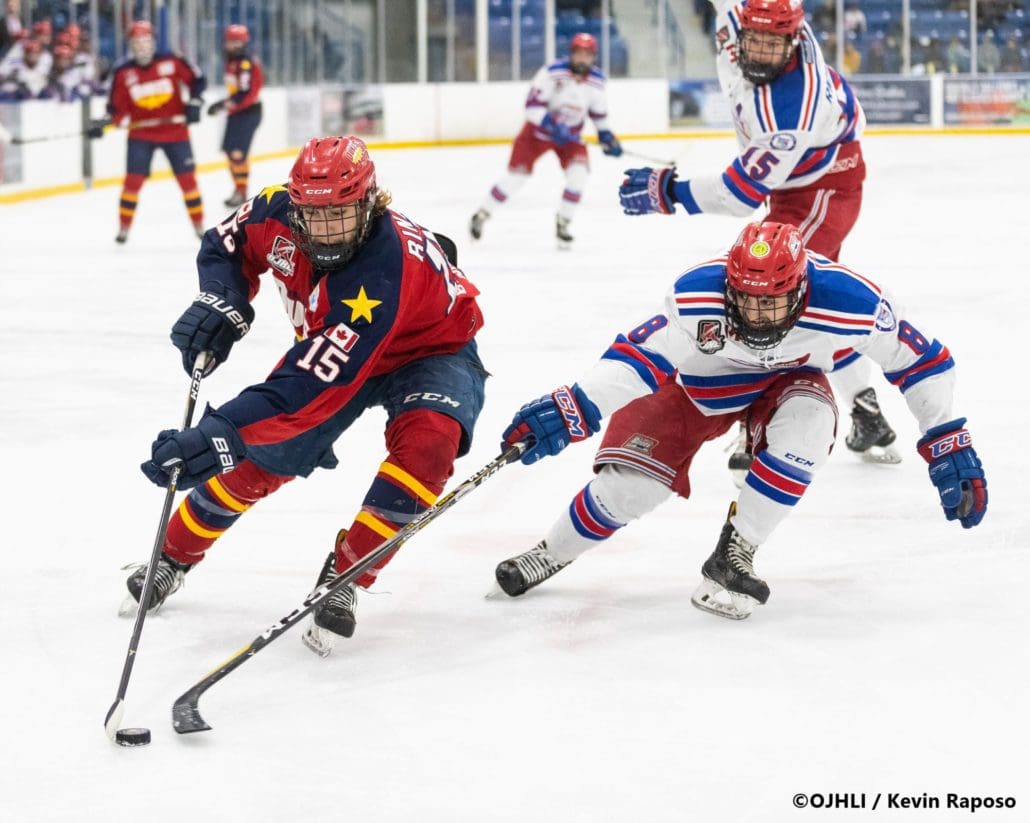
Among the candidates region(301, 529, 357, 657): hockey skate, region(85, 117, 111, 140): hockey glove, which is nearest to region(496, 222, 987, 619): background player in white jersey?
region(301, 529, 357, 657): hockey skate

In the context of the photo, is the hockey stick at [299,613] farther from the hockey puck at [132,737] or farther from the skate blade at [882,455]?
the skate blade at [882,455]

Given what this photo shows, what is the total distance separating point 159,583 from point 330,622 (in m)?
0.41

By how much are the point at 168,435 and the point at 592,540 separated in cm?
88

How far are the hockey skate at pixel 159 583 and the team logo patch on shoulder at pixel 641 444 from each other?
85 cm

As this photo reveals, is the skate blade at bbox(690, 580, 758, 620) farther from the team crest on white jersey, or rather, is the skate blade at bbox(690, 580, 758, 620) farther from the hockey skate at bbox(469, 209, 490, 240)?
the hockey skate at bbox(469, 209, 490, 240)

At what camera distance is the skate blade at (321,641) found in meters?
2.66

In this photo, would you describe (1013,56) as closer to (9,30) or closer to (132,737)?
(9,30)

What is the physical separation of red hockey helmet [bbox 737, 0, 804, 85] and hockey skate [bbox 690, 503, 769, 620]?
1618mm

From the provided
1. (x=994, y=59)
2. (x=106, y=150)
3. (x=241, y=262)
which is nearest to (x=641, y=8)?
(x=994, y=59)

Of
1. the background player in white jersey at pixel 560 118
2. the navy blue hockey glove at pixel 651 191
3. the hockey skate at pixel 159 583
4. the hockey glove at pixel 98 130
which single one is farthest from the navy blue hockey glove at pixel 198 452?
the hockey glove at pixel 98 130

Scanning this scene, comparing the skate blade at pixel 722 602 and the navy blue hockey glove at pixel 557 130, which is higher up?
the navy blue hockey glove at pixel 557 130

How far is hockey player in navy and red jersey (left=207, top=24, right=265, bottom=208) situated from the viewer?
33.7ft

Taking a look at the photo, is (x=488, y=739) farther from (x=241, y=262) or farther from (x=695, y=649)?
(x=241, y=262)

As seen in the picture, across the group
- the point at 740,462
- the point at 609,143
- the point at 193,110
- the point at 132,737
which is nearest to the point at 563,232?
the point at 609,143
